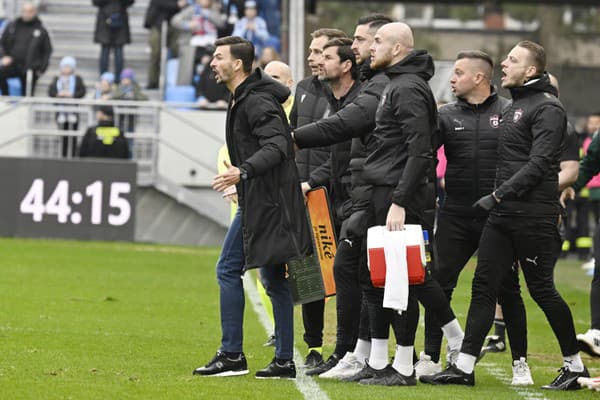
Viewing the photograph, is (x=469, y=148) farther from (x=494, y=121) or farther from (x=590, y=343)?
(x=590, y=343)

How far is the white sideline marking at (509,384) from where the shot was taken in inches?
315

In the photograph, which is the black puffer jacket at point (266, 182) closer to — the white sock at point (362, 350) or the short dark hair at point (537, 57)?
the white sock at point (362, 350)

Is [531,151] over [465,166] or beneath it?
over

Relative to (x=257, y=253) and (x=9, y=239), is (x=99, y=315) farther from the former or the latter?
(x=9, y=239)

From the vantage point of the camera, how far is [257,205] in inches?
318

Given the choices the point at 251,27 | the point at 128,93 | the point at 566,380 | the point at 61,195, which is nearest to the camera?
the point at 566,380

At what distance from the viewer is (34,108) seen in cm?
2141

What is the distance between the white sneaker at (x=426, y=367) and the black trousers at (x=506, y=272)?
0.44m

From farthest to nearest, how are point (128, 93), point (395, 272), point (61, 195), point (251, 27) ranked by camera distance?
point (251, 27) < point (128, 93) < point (61, 195) < point (395, 272)

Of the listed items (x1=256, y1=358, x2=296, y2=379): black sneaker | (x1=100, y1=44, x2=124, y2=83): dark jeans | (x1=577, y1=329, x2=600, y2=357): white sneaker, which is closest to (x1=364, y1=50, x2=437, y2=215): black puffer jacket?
(x1=256, y1=358, x2=296, y2=379): black sneaker

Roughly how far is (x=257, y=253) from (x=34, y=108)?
14011 mm

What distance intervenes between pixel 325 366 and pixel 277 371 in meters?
0.59

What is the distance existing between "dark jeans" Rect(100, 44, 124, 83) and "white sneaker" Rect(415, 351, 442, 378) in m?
16.8

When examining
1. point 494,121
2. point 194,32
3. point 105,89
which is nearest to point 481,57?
point 494,121
